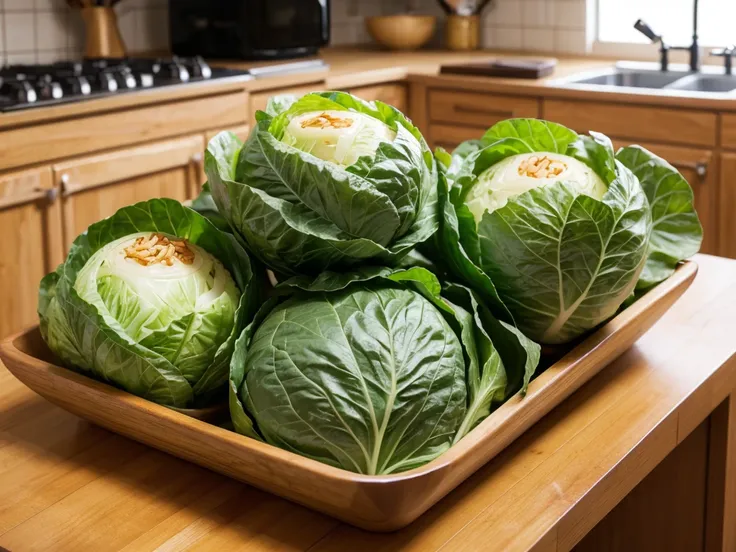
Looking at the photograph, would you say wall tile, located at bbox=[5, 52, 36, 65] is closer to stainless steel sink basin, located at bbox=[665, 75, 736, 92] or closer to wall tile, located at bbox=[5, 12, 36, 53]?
wall tile, located at bbox=[5, 12, 36, 53]

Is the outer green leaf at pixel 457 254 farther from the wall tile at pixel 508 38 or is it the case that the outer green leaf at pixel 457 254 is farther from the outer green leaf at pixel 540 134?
the wall tile at pixel 508 38

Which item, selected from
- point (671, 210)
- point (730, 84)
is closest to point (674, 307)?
point (671, 210)

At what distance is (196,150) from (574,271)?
207 centimetres

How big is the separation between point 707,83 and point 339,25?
5.56 feet

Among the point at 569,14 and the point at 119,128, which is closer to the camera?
the point at 119,128

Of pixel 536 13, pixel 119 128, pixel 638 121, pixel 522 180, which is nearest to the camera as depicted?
pixel 522 180

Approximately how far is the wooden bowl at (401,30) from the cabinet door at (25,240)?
78.9 inches

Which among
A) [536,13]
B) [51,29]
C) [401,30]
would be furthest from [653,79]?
[51,29]

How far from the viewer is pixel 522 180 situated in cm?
99

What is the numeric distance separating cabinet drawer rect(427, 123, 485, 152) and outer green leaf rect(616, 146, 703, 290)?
220 cm

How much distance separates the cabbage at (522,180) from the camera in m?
0.98

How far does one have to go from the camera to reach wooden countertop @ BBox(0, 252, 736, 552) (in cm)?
75

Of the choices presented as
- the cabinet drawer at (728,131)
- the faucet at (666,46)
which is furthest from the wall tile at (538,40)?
the cabinet drawer at (728,131)

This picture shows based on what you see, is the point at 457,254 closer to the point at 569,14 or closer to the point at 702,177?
the point at 702,177
